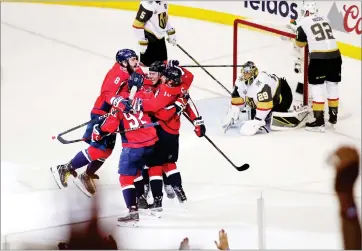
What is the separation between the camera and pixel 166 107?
22.0ft

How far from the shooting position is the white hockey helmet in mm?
7293

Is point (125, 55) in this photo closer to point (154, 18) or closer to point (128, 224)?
point (154, 18)

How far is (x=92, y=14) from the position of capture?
7.73 m

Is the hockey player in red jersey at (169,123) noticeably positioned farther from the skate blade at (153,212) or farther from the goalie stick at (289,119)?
the goalie stick at (289,119)

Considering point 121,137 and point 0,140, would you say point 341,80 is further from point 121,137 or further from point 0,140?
point 0,140

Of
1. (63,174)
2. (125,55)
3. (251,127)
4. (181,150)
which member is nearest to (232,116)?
(251,127)

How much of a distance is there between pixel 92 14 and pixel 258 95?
116 cm

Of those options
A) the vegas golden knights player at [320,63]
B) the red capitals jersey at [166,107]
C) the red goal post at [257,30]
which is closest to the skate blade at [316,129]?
the vegas golden knights player at [320,63]

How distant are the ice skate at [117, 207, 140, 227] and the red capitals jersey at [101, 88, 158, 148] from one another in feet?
1.02

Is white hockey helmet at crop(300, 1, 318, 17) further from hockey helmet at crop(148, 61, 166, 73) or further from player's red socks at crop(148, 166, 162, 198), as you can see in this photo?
player's red socks at crop(148, 166, 162, 198)

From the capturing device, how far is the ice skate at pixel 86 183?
694 centimetres

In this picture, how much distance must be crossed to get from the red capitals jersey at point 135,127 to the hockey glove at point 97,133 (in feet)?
0.38

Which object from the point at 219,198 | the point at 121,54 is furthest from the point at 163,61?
the point at 219,198

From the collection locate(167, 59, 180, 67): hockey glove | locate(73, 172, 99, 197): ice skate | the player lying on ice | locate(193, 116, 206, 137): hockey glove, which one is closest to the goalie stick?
the player lying on ice
